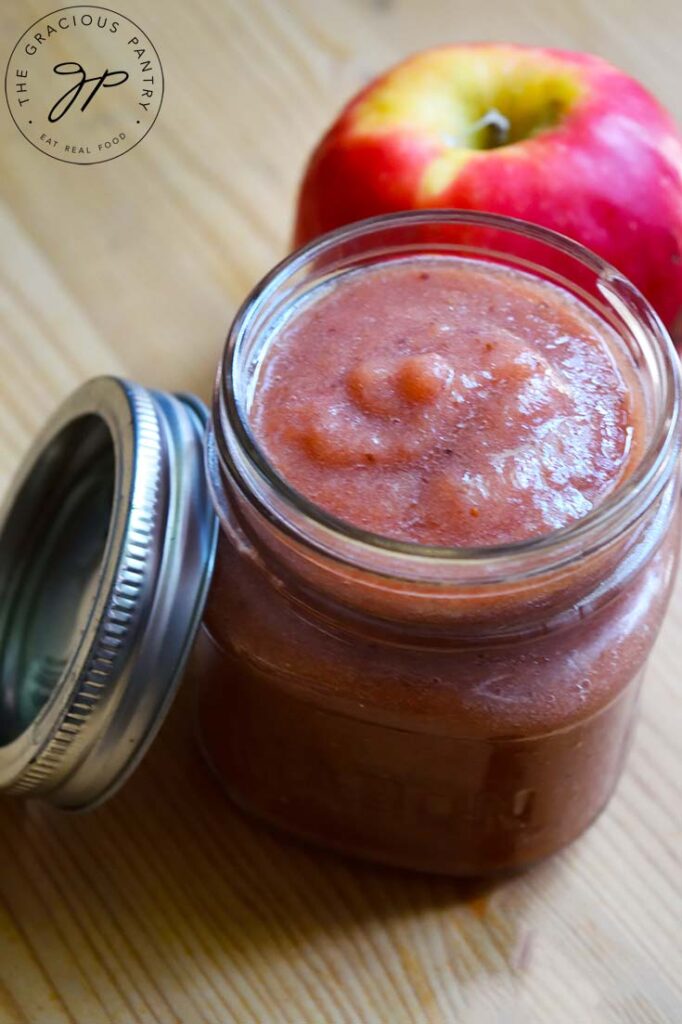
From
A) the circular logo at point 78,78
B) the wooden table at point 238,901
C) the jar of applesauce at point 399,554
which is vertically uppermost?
the circular logo at point 78,78

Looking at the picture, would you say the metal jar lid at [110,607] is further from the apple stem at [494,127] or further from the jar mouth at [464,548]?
the apple stem at [494,127]

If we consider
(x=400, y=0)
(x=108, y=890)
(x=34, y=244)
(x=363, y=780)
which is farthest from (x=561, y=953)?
(x=400, y=0)

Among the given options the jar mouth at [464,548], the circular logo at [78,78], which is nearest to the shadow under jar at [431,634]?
the jar mouth at [464,548]

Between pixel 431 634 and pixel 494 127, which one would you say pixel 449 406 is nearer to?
pixel 431 634

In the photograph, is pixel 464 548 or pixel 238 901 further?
pixel 238 901

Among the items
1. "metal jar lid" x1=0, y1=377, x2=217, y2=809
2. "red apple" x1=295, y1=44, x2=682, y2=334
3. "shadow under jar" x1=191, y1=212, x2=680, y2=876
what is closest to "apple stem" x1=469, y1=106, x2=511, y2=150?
"red apple" x1=295, y1=44, x2=682, y2=334

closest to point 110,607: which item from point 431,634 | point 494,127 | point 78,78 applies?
point 431,634
